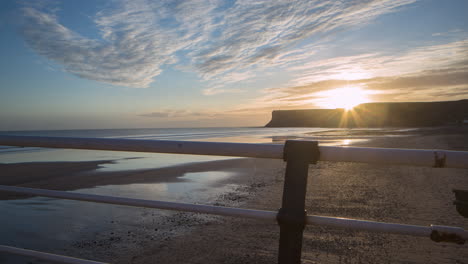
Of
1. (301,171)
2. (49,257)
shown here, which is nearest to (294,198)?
(301,171)

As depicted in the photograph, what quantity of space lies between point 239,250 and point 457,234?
9.51 feet

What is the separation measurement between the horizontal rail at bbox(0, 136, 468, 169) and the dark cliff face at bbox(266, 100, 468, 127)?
76889 mm

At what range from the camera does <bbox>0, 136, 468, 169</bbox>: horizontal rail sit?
0.88 meters

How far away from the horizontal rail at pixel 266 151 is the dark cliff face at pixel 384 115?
76.9m

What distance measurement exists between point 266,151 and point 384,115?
111 m

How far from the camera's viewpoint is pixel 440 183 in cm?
632

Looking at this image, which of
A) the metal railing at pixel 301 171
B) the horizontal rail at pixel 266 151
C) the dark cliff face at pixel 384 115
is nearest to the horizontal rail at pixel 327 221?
the metal railing at pixel 301 171

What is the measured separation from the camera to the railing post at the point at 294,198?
3.17 ft

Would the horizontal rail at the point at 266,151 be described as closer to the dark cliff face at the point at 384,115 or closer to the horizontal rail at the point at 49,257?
the horizontal rail at the point at 49,257

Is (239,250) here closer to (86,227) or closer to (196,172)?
(86,227)

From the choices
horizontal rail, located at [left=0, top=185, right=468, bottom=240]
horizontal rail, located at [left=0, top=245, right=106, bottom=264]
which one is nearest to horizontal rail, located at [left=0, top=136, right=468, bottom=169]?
horizontal rail, located at [left=0, top=185, right=468, bottom=240]

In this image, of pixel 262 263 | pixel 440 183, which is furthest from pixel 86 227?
pixel 440 183

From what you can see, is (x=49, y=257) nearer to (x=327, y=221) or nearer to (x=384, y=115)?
(x=327, y=221)

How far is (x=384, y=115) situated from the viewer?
9762 centimetres
